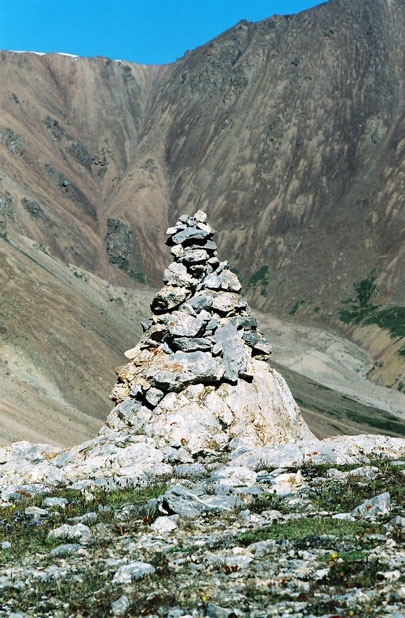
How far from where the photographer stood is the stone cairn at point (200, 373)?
23.8m

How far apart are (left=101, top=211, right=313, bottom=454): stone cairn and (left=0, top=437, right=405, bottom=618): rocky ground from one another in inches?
210

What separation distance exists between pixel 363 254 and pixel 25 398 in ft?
406

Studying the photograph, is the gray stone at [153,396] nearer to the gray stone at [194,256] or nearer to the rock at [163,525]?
the gray stone at [194,256]

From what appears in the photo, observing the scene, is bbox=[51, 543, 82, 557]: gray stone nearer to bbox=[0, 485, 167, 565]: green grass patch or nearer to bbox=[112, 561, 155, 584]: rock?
bbox=[0, 485, 167, 565]: green grass patch

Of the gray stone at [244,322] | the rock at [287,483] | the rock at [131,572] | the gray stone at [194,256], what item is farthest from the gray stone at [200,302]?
the rock at [131,572]

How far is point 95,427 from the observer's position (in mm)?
52875

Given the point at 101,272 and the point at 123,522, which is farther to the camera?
the point at 101,272

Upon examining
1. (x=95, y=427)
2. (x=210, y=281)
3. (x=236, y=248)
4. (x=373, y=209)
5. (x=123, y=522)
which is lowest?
(x=95, y=427)

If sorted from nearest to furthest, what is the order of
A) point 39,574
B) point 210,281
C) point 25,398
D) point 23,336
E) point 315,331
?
1. point 39,574
2. point 210,281
3. point 25,398
4. point 23,336
5. point 315,331

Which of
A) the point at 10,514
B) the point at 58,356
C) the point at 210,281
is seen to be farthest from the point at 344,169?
the point at 10,514

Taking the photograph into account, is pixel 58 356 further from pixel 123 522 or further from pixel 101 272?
pixel 101 272

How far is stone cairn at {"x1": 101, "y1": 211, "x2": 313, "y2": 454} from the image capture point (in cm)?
2375

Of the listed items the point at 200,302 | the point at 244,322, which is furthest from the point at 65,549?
the point at 244,322

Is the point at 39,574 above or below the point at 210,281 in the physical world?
below
